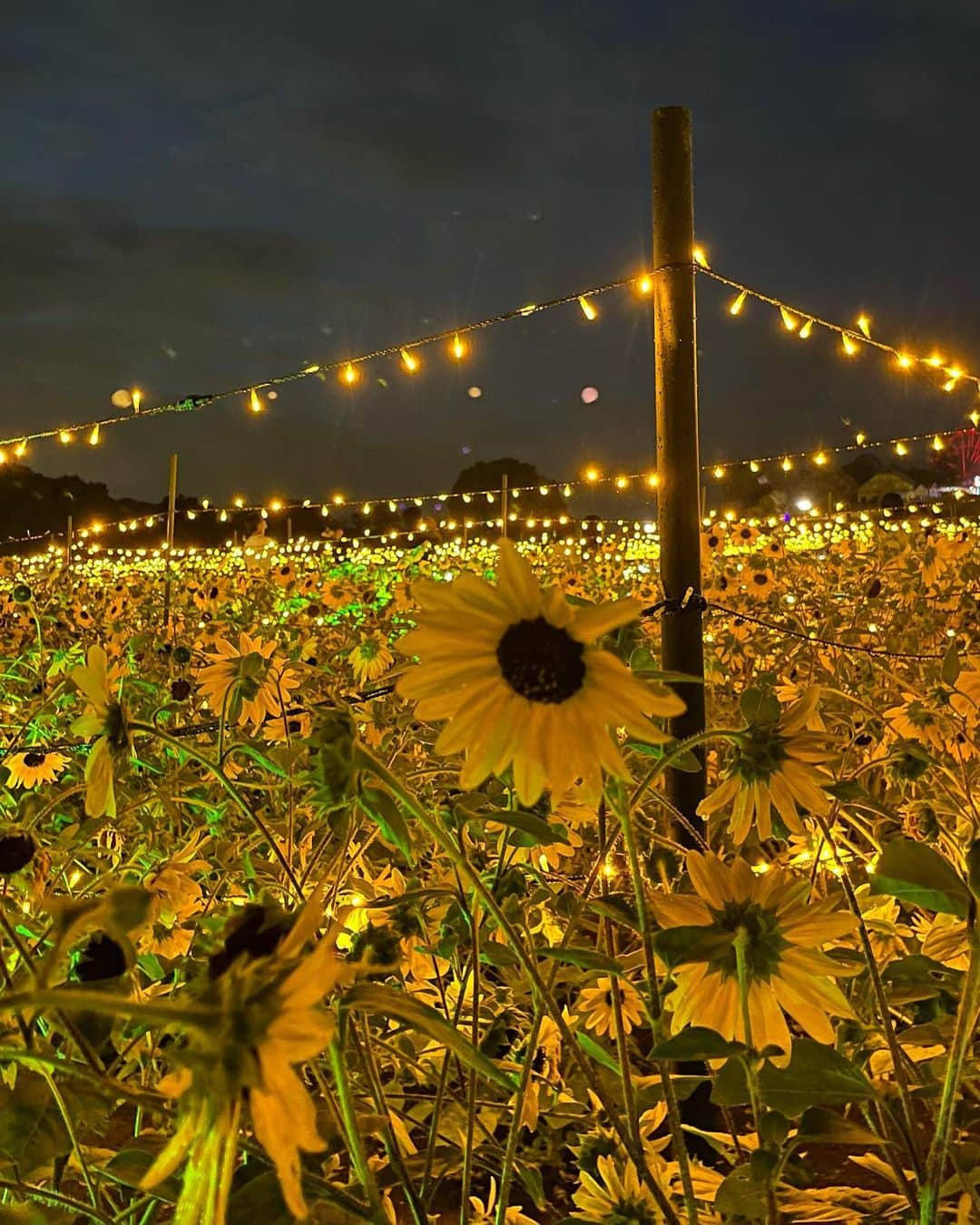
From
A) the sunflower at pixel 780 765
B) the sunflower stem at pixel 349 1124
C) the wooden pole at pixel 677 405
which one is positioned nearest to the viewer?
the sunflower stem at pixel 349 1124

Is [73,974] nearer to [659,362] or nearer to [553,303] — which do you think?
[659,362]

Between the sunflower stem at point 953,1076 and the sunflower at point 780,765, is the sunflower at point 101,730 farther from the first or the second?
the sunflower stem at point 953,1076

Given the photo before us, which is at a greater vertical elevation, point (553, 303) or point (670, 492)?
point (553, 303)

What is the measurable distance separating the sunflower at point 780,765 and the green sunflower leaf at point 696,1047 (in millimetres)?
154

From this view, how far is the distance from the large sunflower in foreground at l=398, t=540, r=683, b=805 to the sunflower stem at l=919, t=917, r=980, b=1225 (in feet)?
0.55

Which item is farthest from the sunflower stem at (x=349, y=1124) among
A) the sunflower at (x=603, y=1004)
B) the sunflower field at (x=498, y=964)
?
the sunflower at (x=603, y=1004)

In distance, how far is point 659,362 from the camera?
1.63 metres

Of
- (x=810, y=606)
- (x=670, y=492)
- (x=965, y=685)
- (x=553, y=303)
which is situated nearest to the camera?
(x=965, y=685)

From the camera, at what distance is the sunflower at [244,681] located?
103 centimetres

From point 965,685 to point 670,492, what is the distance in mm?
502


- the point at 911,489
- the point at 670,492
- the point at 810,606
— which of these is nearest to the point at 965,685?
the point at 670,492

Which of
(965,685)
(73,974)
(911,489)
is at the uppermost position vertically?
(911,489)

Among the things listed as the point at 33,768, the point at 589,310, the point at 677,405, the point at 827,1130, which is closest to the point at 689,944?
the point at 827,1130

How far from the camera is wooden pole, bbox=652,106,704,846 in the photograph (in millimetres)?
1576
